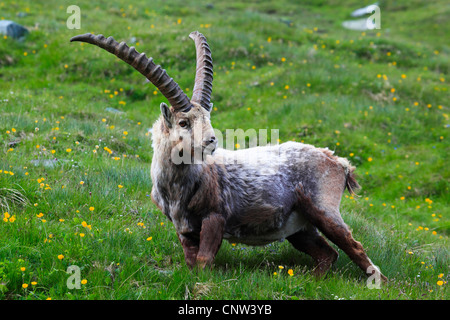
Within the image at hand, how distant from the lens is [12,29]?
15.4 m

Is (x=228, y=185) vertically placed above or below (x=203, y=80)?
below

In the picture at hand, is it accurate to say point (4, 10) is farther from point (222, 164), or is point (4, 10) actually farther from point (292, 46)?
point (222, 164)

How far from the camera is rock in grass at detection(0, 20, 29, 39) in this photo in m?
15.3

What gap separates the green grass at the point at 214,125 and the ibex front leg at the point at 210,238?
0.52 ft

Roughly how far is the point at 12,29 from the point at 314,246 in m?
13.4

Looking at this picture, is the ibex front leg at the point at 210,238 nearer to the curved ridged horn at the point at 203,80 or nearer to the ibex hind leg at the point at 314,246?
the curved ridged horn at the point at 203,80

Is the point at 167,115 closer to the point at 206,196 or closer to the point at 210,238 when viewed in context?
the point at 206,196

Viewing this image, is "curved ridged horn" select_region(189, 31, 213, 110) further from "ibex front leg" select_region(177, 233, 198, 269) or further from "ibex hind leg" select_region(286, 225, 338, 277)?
Result: "ibex hind leg" select_region(286, 225, 338, 277)

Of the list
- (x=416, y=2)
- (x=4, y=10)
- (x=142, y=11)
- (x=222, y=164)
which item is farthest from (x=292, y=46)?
(x=416, y=2)

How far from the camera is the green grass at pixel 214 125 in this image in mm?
Answer: 5039

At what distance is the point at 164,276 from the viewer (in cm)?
510

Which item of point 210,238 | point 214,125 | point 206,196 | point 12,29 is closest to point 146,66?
point 206,196

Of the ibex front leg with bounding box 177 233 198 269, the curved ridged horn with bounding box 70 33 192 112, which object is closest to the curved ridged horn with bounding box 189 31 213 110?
the curved ridged horn with bounding box 70 33 192 112
